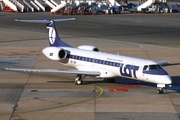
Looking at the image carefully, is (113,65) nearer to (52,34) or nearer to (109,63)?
(109,63)

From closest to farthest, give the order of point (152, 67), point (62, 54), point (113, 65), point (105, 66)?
1. point (152, 67)
2. point (113, 65)
3. point (105, 66)
4. point (62, 54)

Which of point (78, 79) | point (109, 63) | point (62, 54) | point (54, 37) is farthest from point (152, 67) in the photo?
point (54, 37)

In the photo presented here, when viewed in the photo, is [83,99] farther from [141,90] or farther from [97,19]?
[97,19]

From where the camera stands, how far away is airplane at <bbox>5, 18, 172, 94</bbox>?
3050 cm

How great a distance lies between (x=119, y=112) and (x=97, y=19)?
196 feet

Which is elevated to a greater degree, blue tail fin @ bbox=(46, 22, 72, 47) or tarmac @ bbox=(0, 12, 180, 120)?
blue tail fin @ bbox=(46, 22, 72, 47)

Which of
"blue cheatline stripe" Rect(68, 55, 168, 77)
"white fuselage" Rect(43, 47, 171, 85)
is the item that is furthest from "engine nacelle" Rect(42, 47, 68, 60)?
"blue cheatline stripe" Rect(68, 55, 168, 77)

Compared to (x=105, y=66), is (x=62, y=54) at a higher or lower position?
higher

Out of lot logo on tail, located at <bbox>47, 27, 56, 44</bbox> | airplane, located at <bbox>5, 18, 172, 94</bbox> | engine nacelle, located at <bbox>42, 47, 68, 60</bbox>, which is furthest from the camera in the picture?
lot logo on tail, located at <bbox>47, 27, 56, 44</bbox>

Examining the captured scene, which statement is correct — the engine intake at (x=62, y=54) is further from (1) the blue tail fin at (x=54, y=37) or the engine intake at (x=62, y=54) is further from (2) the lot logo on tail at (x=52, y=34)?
(2) the lot logo on tail at (x=52, y=34)

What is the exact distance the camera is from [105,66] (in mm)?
33062

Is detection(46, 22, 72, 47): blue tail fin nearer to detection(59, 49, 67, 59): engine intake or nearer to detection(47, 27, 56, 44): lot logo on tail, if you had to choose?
detection(47, 27, 56, 44): lot logo on tail

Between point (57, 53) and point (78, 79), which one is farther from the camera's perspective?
point (57, 53)

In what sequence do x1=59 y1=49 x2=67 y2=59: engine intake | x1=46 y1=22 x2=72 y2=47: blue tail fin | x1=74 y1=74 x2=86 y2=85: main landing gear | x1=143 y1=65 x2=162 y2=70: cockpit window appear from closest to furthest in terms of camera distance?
1. x1=143 y1=65 x2=162 y2=70: cockpit window
2. x1=74 y1=74 x2=86 y2=85: main landing gear
3. x1=59 y1=49 x2=67 y2=59: engine intake
4. x1=46 y1=22 x2=72 y2=47: blue tail fin
